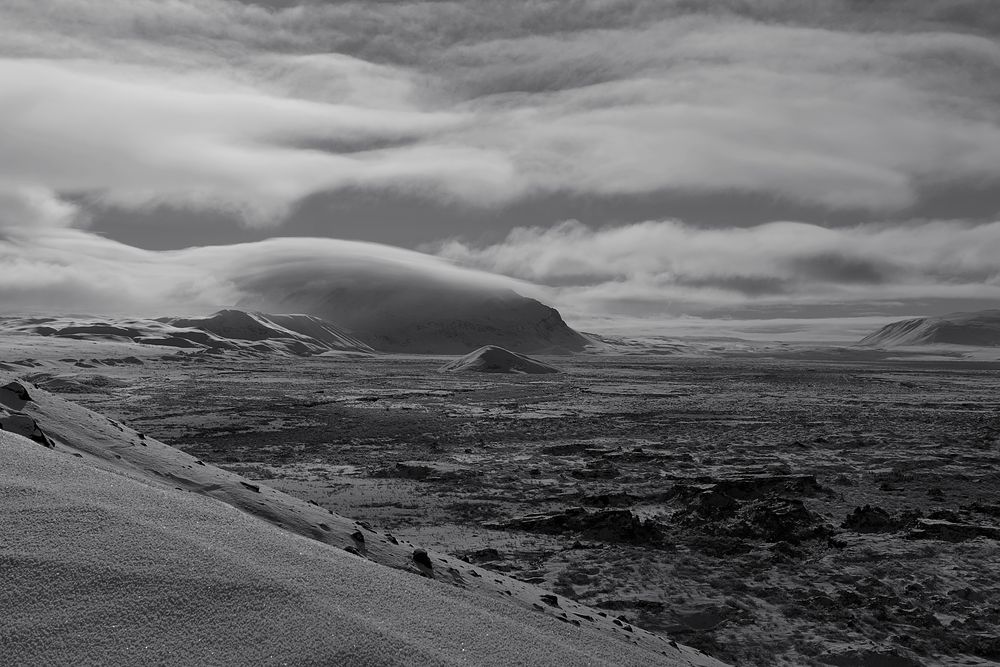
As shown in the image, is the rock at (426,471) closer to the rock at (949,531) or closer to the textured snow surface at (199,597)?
the rock at (949,531)

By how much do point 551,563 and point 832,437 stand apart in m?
16.1

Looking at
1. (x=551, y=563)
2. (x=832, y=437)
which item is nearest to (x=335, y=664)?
(x=551, y=563)

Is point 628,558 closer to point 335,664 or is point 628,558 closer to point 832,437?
point 335,664

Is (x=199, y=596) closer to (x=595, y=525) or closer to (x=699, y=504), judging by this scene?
(x=595, y=525)

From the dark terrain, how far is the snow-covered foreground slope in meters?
3.16

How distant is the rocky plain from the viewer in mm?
6930

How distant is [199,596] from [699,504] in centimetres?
972

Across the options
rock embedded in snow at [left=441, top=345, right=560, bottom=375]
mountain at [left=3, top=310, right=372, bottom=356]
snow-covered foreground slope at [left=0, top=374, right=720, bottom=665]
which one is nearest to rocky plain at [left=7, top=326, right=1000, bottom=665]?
snow-covered foreground slope at [left=0, top=374, right=720, bottom=665]

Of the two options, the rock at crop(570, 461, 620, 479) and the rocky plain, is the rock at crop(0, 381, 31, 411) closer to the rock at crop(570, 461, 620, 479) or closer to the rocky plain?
the rocky plain

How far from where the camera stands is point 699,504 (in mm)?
11289

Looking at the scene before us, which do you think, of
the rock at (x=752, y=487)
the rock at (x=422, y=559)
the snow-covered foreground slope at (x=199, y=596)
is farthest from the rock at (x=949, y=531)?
the rock at (x=422, y=559)

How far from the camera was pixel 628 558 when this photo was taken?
8.80 meters

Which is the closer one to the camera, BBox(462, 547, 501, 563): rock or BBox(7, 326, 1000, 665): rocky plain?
BBox(7, 326, 1000, 665): rocky plain

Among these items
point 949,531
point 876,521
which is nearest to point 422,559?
point 876,521
